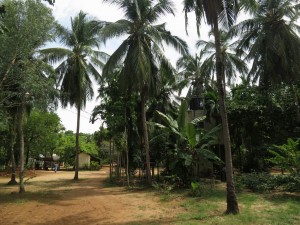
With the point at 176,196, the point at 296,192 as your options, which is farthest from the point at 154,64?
the point at 296,192

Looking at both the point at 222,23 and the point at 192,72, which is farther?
the point at 192,72

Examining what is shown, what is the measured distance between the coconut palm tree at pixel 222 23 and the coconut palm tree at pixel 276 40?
1020 cm

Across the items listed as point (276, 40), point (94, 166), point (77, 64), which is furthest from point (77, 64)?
point (94, 166)

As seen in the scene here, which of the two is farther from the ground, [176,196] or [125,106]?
[125,106]

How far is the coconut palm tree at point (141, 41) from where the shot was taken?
18.8 meters

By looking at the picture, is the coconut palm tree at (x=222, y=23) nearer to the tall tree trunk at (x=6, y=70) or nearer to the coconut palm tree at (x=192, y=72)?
the tall tree trunk at (x=6, y=70)

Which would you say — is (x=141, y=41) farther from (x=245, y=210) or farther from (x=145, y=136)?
(x=245, y=210)

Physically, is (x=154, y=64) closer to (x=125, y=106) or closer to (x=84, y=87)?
(x=125, y=106)

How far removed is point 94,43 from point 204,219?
20.3m

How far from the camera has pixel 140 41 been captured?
19.5 meters

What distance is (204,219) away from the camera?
10.2m

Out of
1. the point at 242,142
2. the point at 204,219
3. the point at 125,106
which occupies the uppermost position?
the point at 125,106

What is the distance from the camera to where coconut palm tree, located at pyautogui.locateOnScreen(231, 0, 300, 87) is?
22.0 meters

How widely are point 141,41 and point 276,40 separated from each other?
876cm
